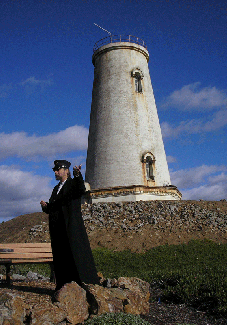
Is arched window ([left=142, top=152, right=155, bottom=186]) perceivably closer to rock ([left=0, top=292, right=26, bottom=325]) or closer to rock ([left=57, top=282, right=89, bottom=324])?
rock ([left=57, top=282, right=89, bottom=324])

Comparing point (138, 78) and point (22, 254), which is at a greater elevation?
point (138, 78)

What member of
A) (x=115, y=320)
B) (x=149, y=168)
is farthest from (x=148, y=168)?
(x=115, y=320)

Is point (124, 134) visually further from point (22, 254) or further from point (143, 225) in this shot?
point (22, 254)

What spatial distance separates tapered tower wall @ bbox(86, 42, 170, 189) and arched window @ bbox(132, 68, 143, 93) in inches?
6.5

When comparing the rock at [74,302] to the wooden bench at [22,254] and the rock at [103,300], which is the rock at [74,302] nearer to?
the rock at [103,300]

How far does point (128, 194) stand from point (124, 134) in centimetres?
407

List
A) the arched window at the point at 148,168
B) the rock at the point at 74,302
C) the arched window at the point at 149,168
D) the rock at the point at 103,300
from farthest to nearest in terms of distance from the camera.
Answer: the arched window at the point at 149,168 → the arched window at the point at 148,168 → the rock at the point at 103,300 → the rock at the point at 74,302

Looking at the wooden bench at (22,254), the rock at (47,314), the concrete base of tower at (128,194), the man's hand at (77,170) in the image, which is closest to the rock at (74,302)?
the rock at (47,314)

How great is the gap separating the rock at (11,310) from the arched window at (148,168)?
56.1ft

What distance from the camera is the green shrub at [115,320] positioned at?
193 inches

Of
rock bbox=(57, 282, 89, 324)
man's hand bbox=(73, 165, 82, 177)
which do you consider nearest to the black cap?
man's hand bbox=(73, 165, 82, 177)

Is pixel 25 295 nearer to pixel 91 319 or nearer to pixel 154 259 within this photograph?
pixel 91 319

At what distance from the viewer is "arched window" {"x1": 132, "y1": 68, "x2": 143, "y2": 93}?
2358cm

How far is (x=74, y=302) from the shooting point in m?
5.30
